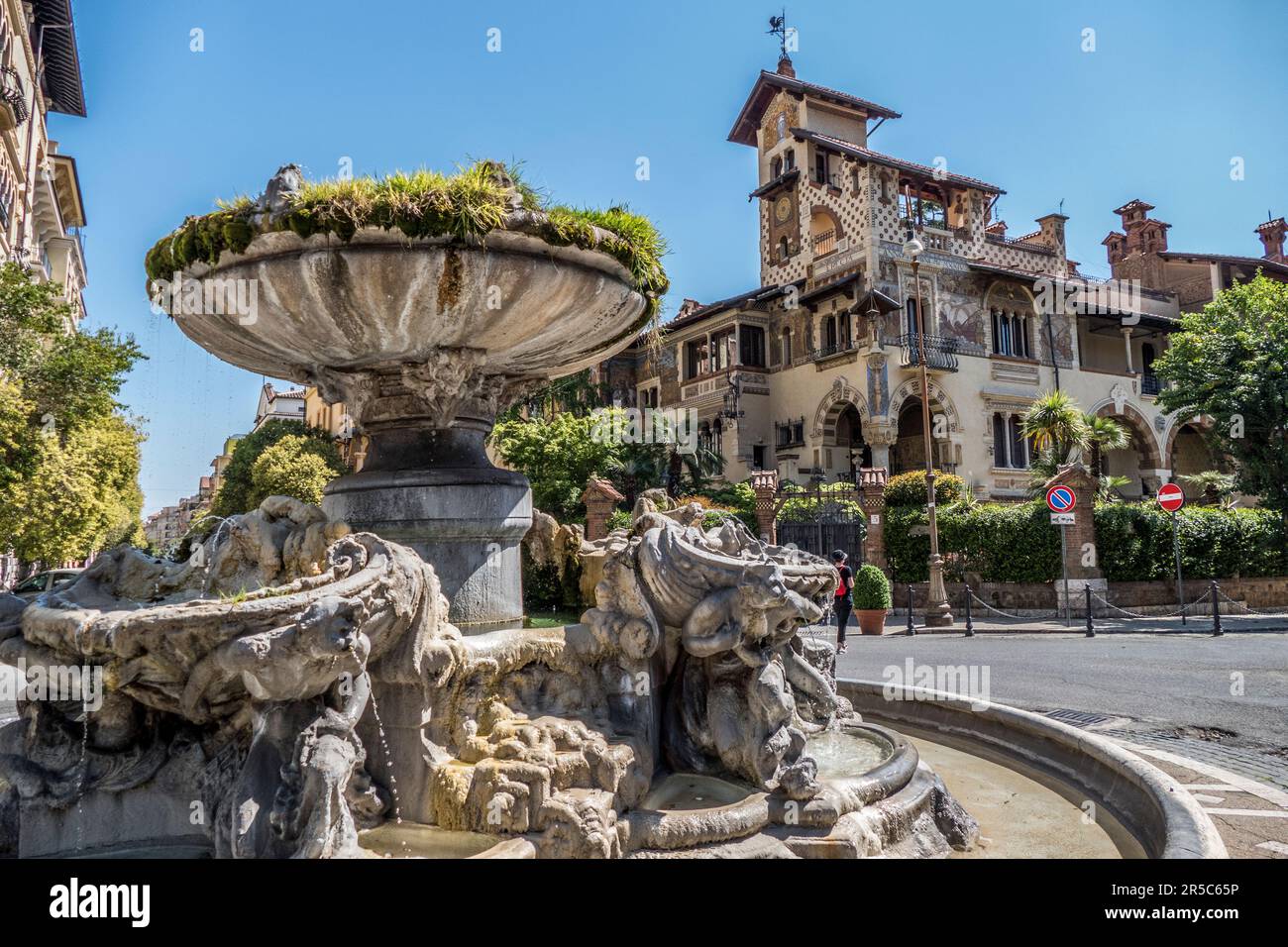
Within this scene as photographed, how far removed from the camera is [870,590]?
54.5ft

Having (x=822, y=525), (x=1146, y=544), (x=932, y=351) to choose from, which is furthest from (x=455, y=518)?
(x=932, y=351)

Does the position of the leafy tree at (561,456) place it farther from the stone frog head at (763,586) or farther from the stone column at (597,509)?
the stone frog head at (763,586)

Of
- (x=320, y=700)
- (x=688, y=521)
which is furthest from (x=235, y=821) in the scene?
(x=688, y=521)

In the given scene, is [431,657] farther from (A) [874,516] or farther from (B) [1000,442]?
(B) [1000,442]

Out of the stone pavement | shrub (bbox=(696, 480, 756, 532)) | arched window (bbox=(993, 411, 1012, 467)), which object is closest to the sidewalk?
the stone pavement

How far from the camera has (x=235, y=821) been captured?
282 centimetres

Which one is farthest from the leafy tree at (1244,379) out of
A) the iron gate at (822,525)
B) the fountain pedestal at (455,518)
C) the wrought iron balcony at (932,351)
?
the fountain pedestal at (455,518)

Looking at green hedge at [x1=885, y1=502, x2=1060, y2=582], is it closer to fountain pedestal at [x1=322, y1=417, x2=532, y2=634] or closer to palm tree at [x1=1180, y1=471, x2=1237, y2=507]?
palm tree at [x1=1180, y1=471, x2=1237, y2=507]

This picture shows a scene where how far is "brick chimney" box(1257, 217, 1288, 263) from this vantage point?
41.8 metres

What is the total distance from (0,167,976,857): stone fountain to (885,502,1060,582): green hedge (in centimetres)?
1867

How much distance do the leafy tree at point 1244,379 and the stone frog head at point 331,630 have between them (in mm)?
23233

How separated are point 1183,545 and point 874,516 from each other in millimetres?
7651

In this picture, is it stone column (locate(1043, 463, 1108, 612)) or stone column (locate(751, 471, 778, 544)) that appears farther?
stone column (locate(751, 471, 778, 544))
